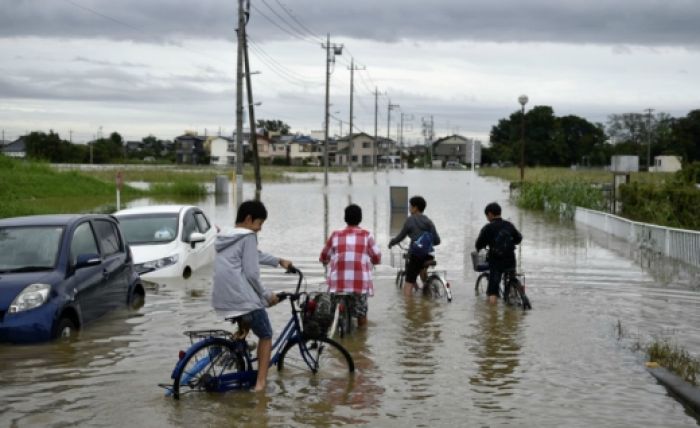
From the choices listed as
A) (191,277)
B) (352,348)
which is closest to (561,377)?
(352,348)

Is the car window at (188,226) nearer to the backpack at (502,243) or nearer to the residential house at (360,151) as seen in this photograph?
the backpack at (502,243)

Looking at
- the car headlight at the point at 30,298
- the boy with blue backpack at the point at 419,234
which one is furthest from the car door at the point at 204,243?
the car headlight at the point at 30,298

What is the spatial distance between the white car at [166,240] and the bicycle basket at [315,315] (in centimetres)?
723

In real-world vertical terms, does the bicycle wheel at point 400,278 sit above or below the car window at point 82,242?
below

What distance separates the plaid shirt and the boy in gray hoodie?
276 centimetres

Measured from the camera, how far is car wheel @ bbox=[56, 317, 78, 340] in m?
10.3

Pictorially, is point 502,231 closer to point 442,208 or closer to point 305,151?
point 442,208

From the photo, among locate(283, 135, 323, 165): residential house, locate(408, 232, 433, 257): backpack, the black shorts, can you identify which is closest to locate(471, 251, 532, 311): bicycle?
the black shorts

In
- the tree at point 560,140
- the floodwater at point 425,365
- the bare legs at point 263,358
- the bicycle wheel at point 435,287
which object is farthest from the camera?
the tree at point 560,140

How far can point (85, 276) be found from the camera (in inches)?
439

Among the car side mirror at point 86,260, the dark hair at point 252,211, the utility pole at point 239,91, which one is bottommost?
the car side mirror at point 86,260

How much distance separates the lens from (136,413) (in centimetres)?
773

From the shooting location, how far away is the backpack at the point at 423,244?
13562 mm

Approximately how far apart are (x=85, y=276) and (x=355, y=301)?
3314 mm
